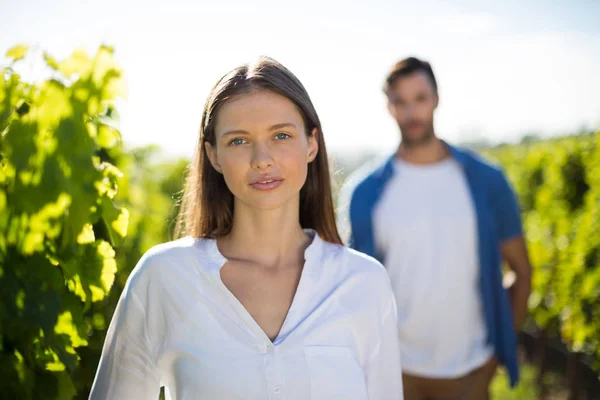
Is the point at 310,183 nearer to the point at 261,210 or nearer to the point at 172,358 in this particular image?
the point at 261,210

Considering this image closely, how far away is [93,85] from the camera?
2023mm

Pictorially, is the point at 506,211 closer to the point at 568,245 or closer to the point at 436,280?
the point at 436,280

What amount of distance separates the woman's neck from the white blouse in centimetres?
13

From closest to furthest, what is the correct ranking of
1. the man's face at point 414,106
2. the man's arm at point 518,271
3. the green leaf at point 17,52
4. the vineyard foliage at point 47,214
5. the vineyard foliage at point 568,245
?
the vineyard foliage at point 47,214, the green leaf at point 17,52, the man's arm at point 518,271, the man's face at point 414,106, the vineyard foliage at point 568,245

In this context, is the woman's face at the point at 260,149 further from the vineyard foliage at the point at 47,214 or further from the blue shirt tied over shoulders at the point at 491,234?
the blue shirt tied over shoulders at the point at 491,234

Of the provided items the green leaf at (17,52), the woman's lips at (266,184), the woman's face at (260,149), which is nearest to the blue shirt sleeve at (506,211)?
the woman's face at (260,149)

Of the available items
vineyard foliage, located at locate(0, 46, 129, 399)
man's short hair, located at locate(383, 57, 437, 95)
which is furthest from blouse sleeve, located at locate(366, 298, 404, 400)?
man's short hair, located at locate(383, 57, 437, 95)

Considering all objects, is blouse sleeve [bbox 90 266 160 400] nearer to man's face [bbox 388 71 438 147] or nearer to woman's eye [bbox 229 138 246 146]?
woman's eye [bbox 229 138 246 146]

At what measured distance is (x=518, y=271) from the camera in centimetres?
426

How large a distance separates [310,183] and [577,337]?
364 centimetres

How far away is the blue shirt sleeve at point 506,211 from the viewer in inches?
162

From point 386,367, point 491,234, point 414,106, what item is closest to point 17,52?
point 386,367

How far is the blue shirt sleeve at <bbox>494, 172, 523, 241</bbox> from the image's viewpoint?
412 centimetres

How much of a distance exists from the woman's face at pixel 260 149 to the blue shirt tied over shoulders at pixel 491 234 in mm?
1871
